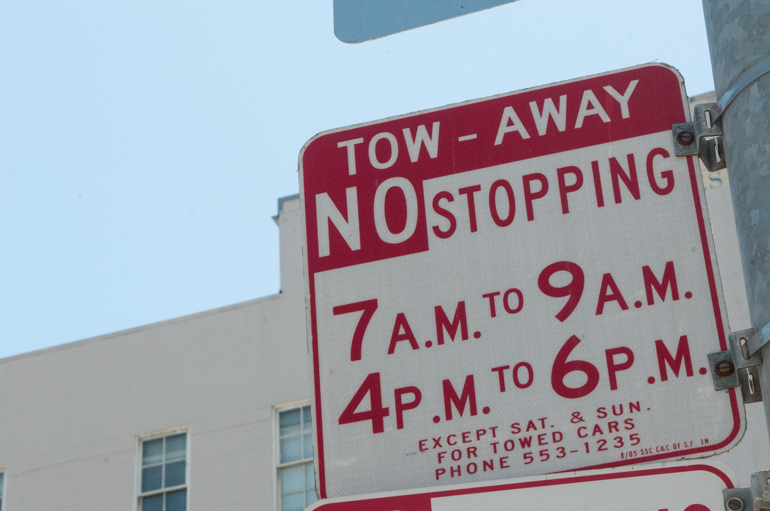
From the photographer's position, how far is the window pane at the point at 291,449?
1642cm

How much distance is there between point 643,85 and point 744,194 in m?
0.60

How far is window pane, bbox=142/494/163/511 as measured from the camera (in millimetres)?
16969

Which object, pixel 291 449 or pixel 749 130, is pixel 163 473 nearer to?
pixel 291 449

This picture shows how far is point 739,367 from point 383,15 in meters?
1.22

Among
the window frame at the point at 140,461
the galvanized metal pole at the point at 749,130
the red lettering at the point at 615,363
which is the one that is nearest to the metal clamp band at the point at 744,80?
the galvanized metal pole at the point at 749,130

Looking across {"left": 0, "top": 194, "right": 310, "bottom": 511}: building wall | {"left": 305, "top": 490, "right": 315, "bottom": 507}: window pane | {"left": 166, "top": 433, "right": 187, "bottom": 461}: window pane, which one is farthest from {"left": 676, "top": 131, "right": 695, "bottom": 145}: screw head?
{"left": 166, "top": 433, "right": 187, "bottom": 461}: window pane

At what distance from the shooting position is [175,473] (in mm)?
17078

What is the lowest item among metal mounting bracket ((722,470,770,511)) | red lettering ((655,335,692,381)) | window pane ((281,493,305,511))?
metal mounting bracket ((722,470,770,511))

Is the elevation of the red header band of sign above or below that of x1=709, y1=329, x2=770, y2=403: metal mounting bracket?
above

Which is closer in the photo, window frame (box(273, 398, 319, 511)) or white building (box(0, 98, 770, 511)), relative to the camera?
window frame (box(273, 398, 319, 511))

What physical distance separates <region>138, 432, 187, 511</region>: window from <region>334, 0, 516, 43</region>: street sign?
14845 millimetres

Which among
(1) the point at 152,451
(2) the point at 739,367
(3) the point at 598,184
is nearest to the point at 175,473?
(1) the point at 152,451

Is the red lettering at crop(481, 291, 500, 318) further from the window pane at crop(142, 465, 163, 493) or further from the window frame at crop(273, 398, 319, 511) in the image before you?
the window pane at crop(142, 465, 163, 493)

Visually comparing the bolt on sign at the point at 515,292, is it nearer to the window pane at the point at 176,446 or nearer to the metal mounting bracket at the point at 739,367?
the metal mounting bracket at the point at 739,367
